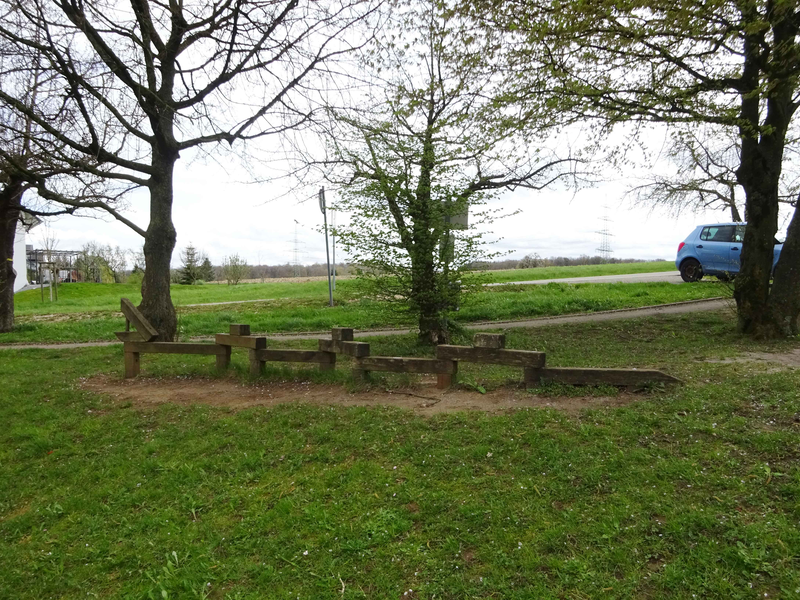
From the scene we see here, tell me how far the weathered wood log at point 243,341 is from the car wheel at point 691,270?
15078 millimetres

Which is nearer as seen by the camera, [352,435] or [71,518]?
[71,518]

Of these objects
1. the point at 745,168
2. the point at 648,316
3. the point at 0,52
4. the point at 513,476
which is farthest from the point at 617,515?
the point at 0,52

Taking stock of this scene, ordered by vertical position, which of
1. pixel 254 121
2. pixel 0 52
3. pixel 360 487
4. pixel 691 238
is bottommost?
pixel 360 487

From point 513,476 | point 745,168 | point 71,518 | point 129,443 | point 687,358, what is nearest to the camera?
point 513,476

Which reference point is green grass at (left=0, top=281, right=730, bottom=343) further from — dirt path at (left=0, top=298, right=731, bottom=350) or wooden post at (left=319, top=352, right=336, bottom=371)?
wooden post at (left=319, top=352, right=336, bottom=371)

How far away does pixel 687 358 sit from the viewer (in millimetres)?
7000

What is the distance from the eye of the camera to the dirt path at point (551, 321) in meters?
12.1

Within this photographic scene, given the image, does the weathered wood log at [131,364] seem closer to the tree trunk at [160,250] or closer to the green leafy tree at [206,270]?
the tree trunk at [160,250]

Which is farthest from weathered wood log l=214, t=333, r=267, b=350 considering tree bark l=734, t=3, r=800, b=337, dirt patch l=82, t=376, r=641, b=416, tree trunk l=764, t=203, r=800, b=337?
tree trunk l=764, t=203, r=800, b=337

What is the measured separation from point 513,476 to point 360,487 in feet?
3.98

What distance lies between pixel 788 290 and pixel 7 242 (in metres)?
18.8

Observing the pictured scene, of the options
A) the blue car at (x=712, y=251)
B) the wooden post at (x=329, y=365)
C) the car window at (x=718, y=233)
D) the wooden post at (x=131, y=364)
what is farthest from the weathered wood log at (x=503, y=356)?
the car window at (x=718, y=233)

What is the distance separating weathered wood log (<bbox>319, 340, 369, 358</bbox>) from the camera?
6.38m

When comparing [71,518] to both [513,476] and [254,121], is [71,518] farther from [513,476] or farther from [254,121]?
[254,121]
